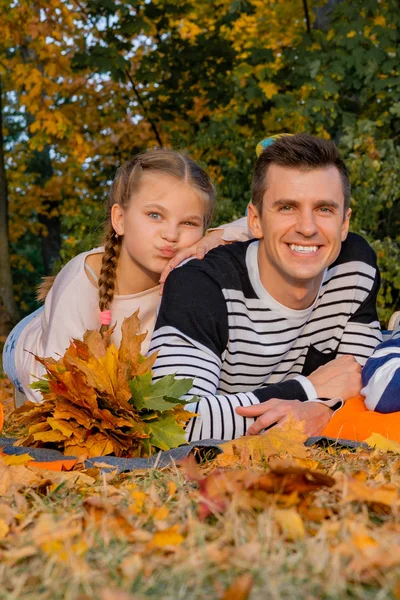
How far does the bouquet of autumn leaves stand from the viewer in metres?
2.80

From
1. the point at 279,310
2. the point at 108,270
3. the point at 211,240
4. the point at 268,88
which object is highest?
the point at 268,88

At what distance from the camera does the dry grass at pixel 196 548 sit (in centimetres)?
134

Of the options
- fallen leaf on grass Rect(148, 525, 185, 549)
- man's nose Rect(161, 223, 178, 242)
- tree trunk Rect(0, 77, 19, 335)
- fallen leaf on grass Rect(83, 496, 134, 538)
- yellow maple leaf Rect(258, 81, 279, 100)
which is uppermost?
yellow maple leaf Rect(258, 81, 279, 100)

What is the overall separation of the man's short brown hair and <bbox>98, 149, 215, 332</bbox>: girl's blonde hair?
39 centimetres

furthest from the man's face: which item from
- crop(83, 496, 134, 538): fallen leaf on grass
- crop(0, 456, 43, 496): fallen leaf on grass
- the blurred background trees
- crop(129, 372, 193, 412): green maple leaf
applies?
the blurred background trees

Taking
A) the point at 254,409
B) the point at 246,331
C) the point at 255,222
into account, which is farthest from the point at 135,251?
the point at 254,409

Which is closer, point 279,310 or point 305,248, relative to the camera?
point 305,248

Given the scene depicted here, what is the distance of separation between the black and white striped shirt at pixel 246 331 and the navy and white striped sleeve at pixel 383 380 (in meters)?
0.25

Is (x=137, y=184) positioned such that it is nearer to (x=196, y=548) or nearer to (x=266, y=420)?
(x=266, y=420)

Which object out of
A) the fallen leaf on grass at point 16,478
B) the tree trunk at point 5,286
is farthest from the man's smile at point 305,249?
the tree trunk at point 5,286

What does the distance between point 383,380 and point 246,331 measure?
2.13ft

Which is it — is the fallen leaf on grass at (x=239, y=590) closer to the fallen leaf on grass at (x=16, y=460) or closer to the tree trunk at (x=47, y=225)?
the fallen leaf on grass at (x=16, y=460)

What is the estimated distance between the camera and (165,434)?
9.66 ft

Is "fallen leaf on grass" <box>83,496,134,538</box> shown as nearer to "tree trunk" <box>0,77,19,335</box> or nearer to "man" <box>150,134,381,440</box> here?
"man" <box>150,134,381,440</box>
